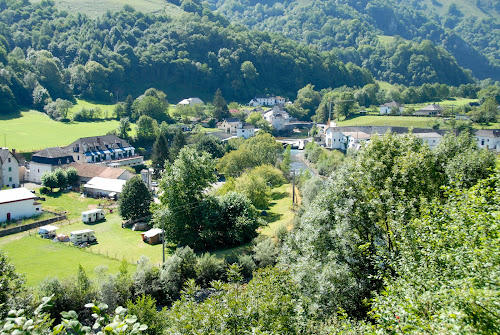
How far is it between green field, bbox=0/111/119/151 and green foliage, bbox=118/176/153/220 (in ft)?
109

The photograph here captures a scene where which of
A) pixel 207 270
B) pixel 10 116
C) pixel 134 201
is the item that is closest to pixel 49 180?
pixel 134 201

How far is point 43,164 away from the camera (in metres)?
51.6

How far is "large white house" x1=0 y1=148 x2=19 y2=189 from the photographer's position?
1833 inches

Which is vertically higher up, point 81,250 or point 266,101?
point 266,101

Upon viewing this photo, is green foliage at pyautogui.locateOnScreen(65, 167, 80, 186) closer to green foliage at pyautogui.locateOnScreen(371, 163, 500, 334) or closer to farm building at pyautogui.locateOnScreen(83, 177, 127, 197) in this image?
farm building at pyautogui.locateOnScreen(83, 177, 127, 197)

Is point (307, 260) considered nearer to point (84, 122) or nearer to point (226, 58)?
point (84, 122)

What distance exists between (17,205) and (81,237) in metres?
9.98

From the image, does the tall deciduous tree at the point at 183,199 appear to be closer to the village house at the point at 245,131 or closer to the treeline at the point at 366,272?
the treeline at the point at 366,272

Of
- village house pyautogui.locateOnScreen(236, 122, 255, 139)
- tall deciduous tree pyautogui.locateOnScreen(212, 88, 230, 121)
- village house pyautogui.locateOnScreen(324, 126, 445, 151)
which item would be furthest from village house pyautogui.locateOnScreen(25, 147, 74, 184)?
village house pyautogui.locateOnScreen(324, 126, 445, 151)

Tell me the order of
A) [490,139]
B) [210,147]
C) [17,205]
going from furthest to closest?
[490,139] → [210,147] → [17,205]

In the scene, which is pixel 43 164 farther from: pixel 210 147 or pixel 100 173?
pixel 210 147

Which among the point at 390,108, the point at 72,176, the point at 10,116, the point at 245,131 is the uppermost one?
the point at 390,108

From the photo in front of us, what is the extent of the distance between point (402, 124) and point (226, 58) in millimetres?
73000

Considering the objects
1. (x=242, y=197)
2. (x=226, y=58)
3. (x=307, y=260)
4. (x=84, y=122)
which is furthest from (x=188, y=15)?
(x=307, y=260)
